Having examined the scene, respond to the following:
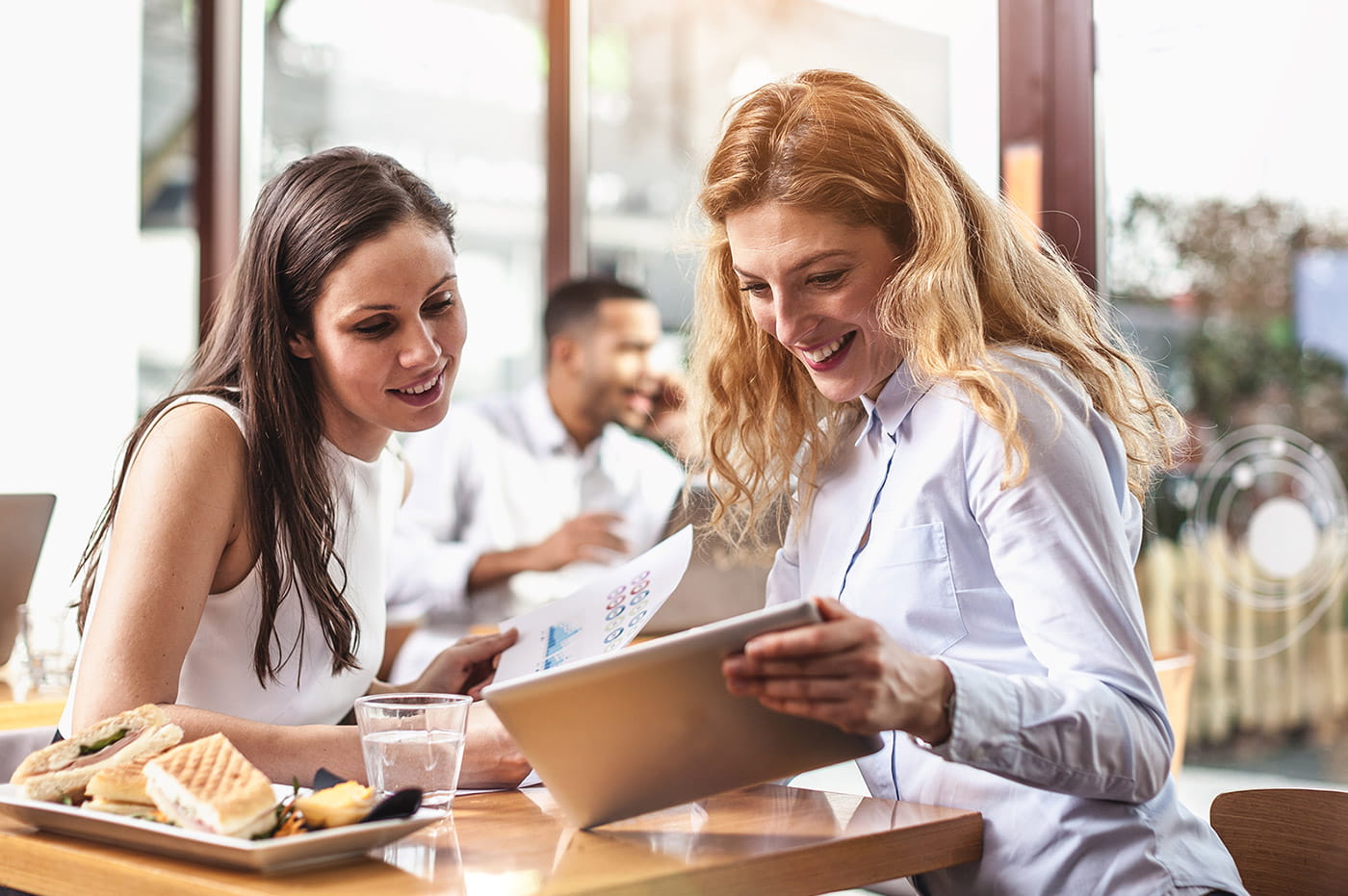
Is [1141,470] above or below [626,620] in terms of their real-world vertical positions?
above

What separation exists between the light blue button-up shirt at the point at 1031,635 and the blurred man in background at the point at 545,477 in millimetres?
2112

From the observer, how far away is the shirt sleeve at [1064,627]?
1154mm

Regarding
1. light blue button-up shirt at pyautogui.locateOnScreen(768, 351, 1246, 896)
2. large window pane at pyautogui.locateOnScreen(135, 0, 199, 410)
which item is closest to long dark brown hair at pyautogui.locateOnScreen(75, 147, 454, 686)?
light blue button-up shirt at pyautogui.locateOnScreen(768, 351, 1246, 896)

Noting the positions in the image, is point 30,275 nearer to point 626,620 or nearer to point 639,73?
point 639,73

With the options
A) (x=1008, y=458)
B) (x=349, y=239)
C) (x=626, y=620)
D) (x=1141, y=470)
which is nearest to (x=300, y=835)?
(x=626, y=620)

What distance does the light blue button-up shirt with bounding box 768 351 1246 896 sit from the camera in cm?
118

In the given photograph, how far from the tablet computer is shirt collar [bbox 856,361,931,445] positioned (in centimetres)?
48

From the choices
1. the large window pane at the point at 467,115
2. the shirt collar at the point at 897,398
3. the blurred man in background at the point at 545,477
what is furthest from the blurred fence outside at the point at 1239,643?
the large window pane at the point at 467,115

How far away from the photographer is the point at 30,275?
4.19 metres

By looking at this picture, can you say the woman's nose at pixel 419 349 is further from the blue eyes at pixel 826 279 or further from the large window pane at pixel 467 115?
the large window pane at pixel 467 115

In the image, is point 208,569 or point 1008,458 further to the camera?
point 208,569

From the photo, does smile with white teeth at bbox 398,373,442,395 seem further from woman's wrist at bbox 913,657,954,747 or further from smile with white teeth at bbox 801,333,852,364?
woman's wrist at bbox 913,657,954,747

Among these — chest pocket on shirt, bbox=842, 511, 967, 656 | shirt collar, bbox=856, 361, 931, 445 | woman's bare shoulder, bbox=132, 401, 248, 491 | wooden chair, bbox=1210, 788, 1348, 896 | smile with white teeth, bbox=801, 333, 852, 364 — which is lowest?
wooden chair, bbox=1210, 788, 1348, 896

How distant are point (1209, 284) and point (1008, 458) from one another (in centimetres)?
181
